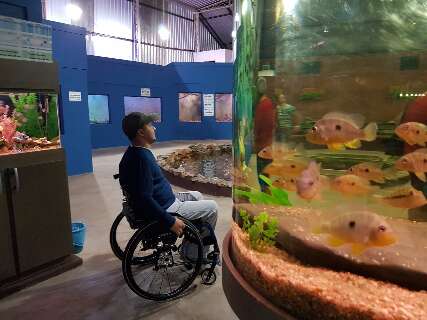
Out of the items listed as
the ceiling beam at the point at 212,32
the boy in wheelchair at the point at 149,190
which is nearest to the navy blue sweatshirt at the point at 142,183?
the boy in wheelchair at the point at 149,190

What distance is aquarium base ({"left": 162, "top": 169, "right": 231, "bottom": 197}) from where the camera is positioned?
567 centimetres

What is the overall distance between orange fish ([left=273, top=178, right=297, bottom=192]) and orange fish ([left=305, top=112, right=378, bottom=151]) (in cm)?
31

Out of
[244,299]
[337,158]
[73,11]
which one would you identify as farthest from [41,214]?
[73,11]

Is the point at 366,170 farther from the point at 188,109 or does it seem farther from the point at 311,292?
the point at 188,109

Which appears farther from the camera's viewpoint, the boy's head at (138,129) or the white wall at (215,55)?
the white wall at (215,55)

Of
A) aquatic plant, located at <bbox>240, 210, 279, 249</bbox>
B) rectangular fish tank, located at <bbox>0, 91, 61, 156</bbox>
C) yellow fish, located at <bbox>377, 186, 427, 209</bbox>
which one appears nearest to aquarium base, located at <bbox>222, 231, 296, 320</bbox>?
aquatic plant, located at <bbox>240, 210, 279, 249</bbox>

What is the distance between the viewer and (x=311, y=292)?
5.56 ft

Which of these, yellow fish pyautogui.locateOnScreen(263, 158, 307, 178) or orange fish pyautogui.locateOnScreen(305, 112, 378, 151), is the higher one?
orange fish pyautogui.locateOnScreen(305, 112, 378, 151)

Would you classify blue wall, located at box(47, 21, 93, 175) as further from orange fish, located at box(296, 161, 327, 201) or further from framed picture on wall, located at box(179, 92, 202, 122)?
framed picture on wall, located at box(179, 92, 202, 122)

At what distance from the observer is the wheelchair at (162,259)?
2457mm

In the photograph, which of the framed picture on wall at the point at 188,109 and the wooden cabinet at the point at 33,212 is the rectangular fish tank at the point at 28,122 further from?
the framed picture on wall at the point at 188,109

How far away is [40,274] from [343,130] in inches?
107

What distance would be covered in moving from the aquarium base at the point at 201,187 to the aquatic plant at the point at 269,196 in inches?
131

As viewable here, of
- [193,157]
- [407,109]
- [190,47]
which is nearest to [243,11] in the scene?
[407,109]
